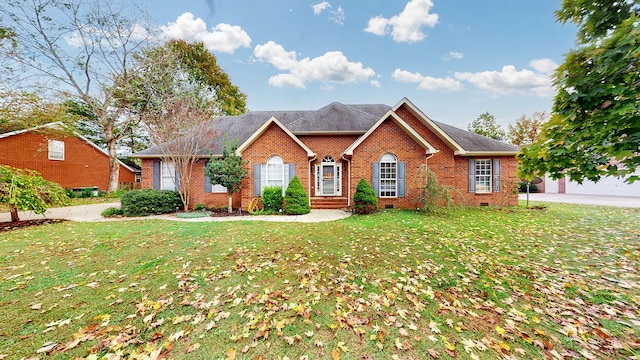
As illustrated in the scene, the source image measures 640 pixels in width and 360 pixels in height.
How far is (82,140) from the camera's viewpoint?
20.4 meters

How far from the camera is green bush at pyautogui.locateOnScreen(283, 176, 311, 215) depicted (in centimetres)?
1082

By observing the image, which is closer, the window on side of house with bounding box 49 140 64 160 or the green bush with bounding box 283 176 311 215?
the green bush with bounding box 283 176 311 215

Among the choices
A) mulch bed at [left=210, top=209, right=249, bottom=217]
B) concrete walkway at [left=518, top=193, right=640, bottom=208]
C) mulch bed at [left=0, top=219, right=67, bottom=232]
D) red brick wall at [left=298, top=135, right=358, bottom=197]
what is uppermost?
red brick wall at [left=298, top=135, right=358, bottom=197]

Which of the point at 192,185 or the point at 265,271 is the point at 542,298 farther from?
the point at 192,185

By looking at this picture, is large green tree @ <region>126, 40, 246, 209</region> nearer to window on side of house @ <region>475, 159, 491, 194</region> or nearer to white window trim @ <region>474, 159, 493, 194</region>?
white window trim @ <region>474, 159, 493, 194</region>

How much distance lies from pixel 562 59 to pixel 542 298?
373 centimetres

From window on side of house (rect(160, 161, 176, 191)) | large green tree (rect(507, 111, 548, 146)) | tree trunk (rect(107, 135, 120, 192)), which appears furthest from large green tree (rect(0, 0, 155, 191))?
large green tree (rect(507, 111, 548, 146))

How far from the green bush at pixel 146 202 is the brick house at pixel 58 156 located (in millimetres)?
9600

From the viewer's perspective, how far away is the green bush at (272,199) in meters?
11.3

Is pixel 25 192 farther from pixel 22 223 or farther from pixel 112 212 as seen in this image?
pixel 112 212

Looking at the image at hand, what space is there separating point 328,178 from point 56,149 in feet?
77.9

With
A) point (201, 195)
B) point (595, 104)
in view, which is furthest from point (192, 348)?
point (201, 195)

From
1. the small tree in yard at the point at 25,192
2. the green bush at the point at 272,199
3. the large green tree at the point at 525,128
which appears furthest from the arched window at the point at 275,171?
the large green tree at the point at 525,128

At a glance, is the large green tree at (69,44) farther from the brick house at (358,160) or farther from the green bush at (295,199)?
the green bush at (295,199)
